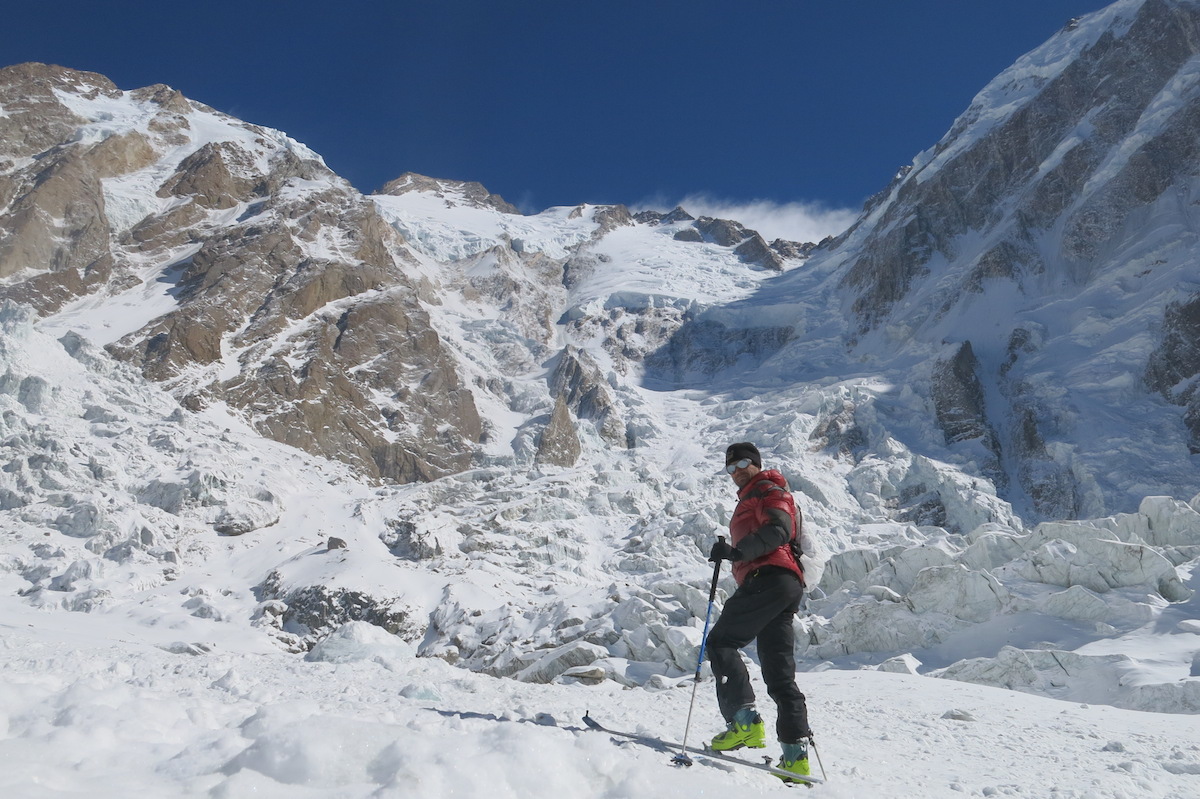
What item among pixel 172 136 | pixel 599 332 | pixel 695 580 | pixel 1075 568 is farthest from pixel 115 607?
pixel 172 136

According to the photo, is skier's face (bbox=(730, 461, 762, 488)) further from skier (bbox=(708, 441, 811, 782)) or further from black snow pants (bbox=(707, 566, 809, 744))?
black snow pants (bbox=(707, 566, 809, 744))

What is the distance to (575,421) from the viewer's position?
87.4 meters

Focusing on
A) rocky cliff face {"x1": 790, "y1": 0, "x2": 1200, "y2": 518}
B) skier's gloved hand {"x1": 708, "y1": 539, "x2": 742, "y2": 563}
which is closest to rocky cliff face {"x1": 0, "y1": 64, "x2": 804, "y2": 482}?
rocky cliff face {"x1": 790, "y1": 0, "x2": 1200, "y2": 518}

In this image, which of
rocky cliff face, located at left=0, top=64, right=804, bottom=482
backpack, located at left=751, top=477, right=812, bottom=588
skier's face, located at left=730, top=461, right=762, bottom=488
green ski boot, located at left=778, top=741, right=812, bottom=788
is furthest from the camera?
rocky cliff face, located at left=0, top=64, right=804, bottom=482

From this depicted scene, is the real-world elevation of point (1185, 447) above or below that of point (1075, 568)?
above

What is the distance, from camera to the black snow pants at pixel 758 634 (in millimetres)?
5918

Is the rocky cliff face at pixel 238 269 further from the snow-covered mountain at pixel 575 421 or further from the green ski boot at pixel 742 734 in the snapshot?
the green ski boot at pixel 742 734

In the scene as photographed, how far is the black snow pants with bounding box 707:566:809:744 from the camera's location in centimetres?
592

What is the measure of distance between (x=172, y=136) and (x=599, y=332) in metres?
75.9

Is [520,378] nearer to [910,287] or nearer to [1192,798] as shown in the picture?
[910,287]

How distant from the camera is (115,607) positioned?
41.6m

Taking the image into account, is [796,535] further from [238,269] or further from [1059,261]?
[238,269]

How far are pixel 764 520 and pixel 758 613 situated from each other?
68 centimetres

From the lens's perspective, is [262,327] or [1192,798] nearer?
[1192,798]
